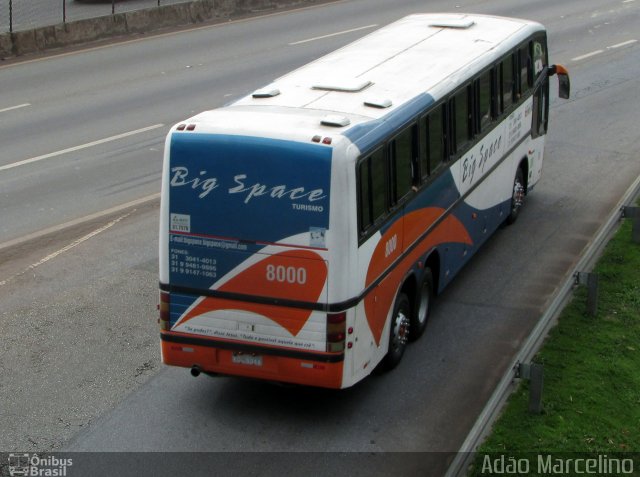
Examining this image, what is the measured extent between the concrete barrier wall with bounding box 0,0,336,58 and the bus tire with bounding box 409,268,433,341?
16953mm

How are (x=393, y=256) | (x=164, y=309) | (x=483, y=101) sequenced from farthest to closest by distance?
1. (x=483, y=101)
2. (x=393, y=256)
3. (x=164, y=309)

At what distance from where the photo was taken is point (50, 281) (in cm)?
1335

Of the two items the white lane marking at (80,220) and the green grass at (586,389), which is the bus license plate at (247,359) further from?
the white lane marking at (80,220)

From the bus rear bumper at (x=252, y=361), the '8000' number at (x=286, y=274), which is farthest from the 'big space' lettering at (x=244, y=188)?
the bus rear bumper at (x=252, y=361)

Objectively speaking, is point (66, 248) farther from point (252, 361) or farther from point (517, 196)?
point (517, 196)

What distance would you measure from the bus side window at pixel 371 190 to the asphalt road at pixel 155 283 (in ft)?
6.37

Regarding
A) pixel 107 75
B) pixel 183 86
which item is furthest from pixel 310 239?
pixel 107 75

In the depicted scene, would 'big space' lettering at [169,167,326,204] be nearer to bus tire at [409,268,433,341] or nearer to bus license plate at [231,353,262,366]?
bus license plate at [231,353,262,366]

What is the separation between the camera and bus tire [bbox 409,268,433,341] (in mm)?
11711

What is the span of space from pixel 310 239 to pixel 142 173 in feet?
28.3

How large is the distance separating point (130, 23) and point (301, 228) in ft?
67.5

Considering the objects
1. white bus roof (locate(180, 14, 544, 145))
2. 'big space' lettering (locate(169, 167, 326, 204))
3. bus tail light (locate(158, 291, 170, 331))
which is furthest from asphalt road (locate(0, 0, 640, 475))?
white bus roof (locate(180, 14, 544, 145))

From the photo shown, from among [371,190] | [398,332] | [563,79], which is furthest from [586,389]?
[563,79]

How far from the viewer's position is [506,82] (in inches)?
569
